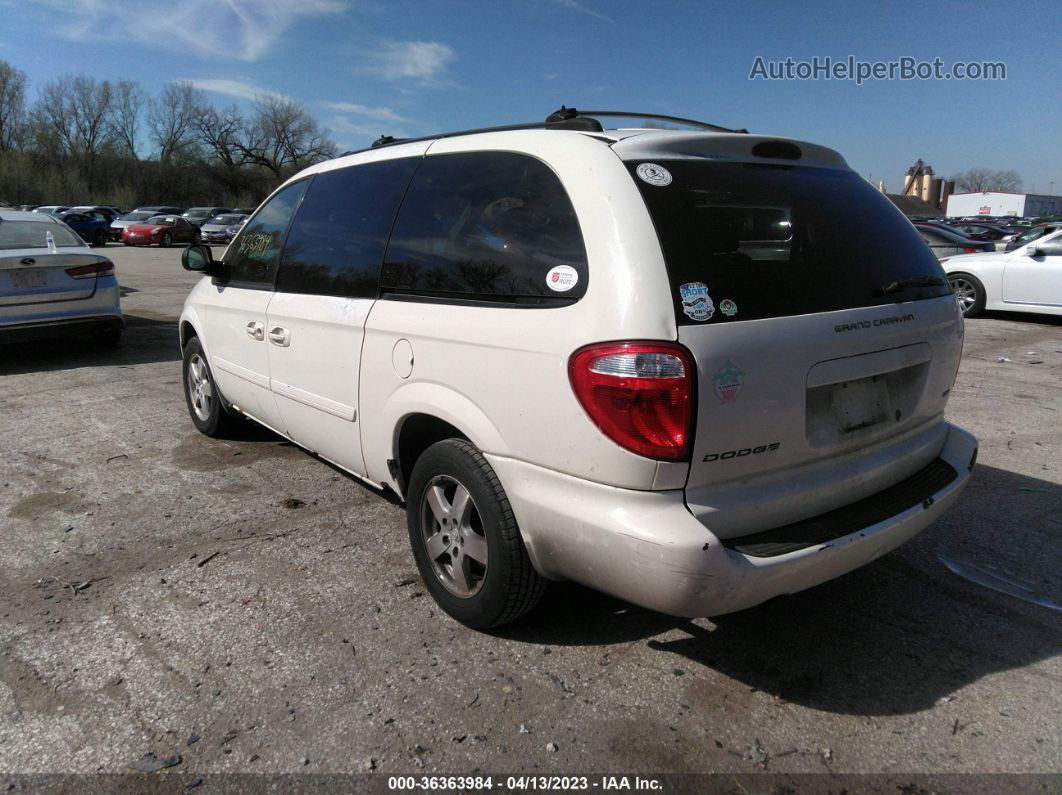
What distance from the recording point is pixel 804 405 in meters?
2.49

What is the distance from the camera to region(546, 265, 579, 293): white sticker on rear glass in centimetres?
247

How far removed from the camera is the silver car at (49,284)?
757 centimetres

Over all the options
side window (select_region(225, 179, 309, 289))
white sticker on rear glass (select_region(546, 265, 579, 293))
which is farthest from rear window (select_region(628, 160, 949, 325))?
side window (select_region(225, 179, 309, 289))

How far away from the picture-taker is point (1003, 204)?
80.7 m

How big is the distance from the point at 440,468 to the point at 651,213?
4.01 ft

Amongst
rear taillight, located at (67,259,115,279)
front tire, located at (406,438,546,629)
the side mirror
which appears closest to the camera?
front tire, located at (406,438,546,629)

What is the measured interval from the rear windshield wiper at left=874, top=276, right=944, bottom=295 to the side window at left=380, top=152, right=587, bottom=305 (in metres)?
1.19

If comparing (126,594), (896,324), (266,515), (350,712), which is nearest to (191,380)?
(266,515)

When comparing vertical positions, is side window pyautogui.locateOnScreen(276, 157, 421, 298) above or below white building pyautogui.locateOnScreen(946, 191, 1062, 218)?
below

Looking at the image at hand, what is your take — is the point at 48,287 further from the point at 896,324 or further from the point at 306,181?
the point at 896,324

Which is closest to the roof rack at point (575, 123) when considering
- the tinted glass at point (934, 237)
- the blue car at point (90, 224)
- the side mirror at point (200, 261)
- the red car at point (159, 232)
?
the side mirror at point (200, 261)

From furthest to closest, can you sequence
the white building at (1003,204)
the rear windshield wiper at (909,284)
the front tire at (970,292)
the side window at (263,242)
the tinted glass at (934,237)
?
1. the white building at (1003,204)
2. the tinted glass at (934,237)
3. the front tire at (970,292)
4. the side window at (263,242)
5. the rear windshield wiper at (909,284)

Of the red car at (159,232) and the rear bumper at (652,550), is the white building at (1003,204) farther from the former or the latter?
the rear bumper at (652,550)

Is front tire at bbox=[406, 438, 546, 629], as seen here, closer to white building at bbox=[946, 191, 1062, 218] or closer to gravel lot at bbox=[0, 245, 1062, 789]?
gravel lot at bbox=[0, 245, 1062, 789]
